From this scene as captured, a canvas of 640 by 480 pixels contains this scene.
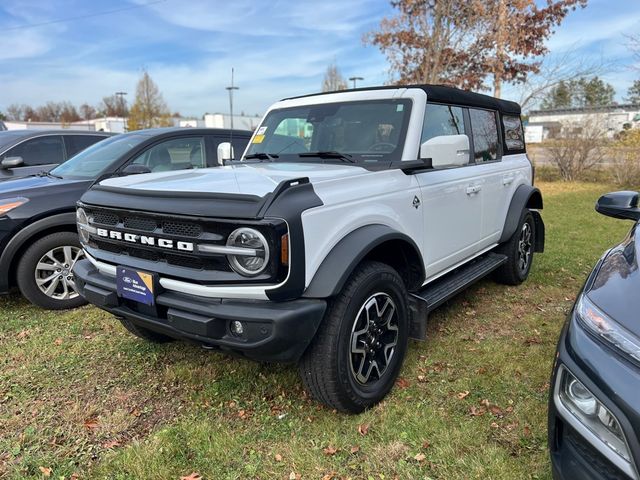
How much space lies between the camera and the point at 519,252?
5090 millimetres

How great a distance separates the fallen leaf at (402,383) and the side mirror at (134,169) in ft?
10.2

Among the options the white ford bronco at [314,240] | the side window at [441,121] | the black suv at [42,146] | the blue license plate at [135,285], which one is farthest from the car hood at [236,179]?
the black suv at [42,146]

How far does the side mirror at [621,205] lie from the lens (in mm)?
2859

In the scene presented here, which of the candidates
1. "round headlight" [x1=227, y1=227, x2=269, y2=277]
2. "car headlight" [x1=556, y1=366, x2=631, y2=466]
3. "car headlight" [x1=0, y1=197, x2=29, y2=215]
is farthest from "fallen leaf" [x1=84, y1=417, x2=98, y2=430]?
"car headlight" [x1=556, y1=366, x2=631, y2=466]

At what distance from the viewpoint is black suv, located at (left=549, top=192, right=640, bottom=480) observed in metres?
1.48

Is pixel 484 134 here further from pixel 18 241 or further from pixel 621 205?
pixel 18 241

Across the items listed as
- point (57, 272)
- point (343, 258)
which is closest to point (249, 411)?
point (343, 258)

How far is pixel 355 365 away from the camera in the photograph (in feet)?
8.96

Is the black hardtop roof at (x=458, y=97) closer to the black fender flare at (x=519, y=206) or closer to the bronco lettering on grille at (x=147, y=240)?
the black fender flare at (x=519, y=206)

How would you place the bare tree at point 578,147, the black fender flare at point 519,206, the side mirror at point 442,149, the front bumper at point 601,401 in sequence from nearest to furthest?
1. the front bumper at point 601,401
2. the side mirror at point 442,149
3. the black fender flare at point 519,206
4. the bare tree at point 578,147

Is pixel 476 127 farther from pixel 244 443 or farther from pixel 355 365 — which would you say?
pixel 244 443

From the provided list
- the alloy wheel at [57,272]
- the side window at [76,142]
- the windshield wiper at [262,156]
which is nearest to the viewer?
the windshield wiper at [262,156]

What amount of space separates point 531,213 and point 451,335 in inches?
86.1

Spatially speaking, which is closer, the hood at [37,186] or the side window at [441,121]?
the side window at [441,121]
